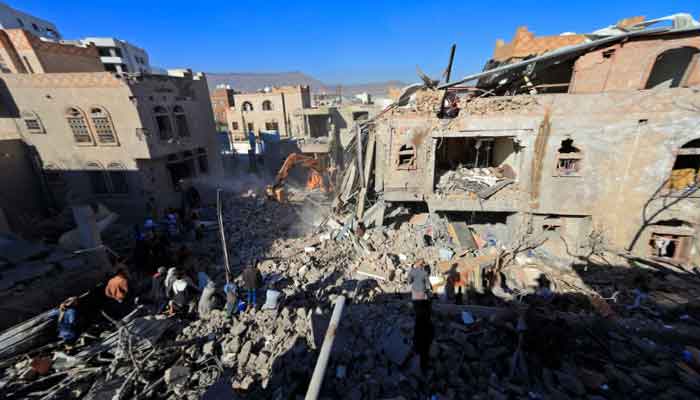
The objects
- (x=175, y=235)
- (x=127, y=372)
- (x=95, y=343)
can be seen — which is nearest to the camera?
(x=127, y=372)

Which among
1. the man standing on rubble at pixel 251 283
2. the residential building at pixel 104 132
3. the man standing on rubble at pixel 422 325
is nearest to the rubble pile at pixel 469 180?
the man standing on rubble at pixel 422 325

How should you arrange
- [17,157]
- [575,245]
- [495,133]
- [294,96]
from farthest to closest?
1. [294,96]
2. [17,157]
3. [575,245]
4. [495,133]

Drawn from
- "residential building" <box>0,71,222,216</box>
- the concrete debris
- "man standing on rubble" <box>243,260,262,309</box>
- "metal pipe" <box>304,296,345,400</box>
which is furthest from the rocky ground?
"residential building" <box>0,71,222,216</box>

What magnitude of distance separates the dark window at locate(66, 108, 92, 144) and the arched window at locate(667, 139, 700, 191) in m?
24.3

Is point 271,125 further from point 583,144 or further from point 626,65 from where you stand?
point 626,65

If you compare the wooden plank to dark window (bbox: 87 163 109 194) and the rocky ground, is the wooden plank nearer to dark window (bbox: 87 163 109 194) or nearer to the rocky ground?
the rocky ground

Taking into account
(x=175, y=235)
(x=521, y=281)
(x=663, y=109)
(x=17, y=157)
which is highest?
(x=663, y=109)

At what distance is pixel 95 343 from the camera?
6441 mm

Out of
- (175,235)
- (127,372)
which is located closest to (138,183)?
(175,235)

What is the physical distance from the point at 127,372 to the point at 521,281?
10891 millimetres

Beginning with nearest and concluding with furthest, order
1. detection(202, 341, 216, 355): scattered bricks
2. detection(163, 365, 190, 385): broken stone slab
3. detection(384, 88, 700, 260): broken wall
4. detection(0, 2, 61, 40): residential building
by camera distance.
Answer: detection(163, 365, 190, 385): broken stone slab, detection(202, 341, 216, 355): scattered bricks, detection(384, 88, 700, 260): broken wall, detection(0, 2, 61, 40): residential building

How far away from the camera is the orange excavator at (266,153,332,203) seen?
16734mm

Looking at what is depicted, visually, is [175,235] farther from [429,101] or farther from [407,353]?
[429,101]

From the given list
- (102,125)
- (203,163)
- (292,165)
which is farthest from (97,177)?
(292,165)
